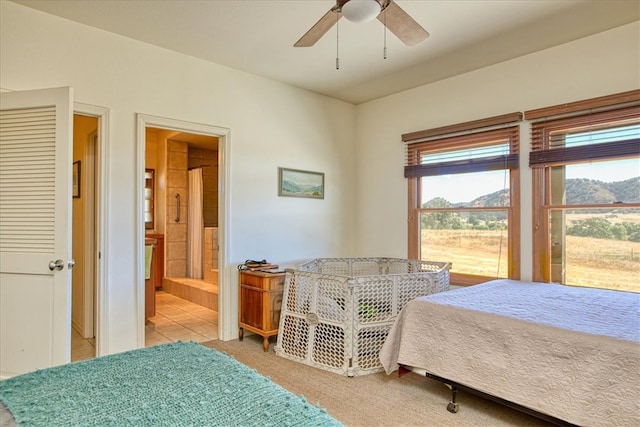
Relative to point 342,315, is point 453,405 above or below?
below

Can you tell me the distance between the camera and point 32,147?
2.47 m

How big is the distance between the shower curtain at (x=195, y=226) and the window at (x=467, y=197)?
3482mm

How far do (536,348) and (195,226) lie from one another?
529cm

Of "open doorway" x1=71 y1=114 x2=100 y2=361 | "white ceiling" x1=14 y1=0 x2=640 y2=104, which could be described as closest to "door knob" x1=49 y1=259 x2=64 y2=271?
"open doorway" x1=71 y1=114 x2=100 y2=361

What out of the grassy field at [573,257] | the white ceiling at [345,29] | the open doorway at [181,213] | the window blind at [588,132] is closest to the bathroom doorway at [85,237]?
the white ceiling at [345,29]

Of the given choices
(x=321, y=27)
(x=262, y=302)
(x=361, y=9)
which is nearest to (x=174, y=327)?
(x=262, y=302)

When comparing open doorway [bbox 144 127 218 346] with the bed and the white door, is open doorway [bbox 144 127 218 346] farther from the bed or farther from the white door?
the bed

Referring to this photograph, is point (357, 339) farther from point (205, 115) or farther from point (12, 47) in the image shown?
point (12, 47)

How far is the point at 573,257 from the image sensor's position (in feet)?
10.6

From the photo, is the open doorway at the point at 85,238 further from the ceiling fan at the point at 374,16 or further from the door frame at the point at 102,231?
the ceiling fan at the point at 374,16

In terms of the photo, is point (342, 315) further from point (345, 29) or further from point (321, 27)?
point (345, 29)

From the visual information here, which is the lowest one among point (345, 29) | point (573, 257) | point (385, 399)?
point (385, 399)

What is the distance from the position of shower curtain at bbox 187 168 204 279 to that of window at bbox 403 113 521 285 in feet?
11.4

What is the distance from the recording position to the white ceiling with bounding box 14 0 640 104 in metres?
2.60
